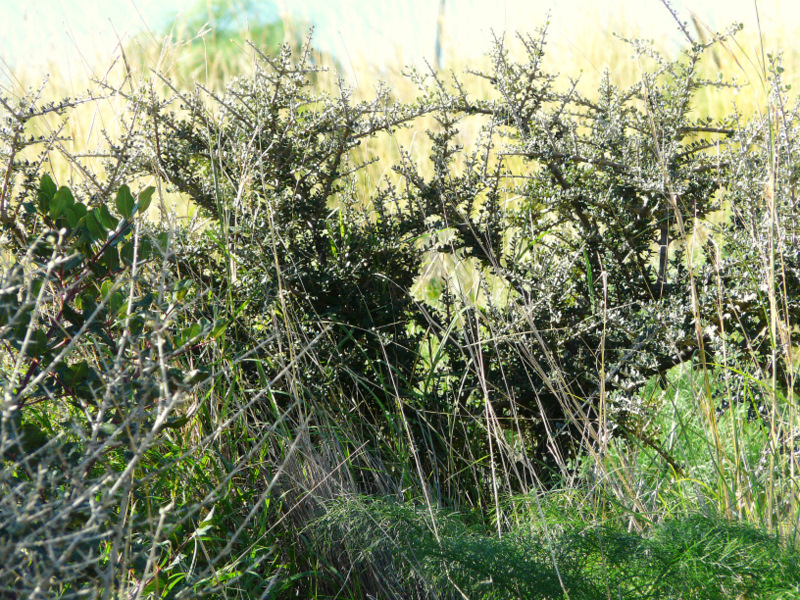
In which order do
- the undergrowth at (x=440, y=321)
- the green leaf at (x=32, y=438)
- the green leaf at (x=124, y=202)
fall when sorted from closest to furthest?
the green leaf at (x=32, y=438) → the green leaf at (x=124, y=202) → the undergrowth at (x=440, y=321)

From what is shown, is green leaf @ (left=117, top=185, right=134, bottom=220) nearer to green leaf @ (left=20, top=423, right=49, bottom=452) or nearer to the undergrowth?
the undergrowth

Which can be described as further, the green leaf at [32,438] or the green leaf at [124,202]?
the green leaf at [124,202]

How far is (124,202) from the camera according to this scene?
1.52m

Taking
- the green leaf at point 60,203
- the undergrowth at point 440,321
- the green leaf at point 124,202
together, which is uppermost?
the green leaf at point 60,203

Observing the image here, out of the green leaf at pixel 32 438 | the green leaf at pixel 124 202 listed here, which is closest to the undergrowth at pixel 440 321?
the green leaf at pixel 124 202

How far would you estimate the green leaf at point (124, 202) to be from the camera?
4.98 feet

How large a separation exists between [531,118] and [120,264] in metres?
1.38

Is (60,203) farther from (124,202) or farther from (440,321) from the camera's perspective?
(440,321)

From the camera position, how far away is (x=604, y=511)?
1.92m

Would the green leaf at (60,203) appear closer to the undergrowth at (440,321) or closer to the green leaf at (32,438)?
the undergrowth at (440,321)

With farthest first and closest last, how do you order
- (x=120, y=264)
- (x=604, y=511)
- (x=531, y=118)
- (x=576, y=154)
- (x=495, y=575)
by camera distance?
(x=531, y=118), (x=576, y=154), (x=604, y=511), (x=120, y=264), (x=495, y=575)

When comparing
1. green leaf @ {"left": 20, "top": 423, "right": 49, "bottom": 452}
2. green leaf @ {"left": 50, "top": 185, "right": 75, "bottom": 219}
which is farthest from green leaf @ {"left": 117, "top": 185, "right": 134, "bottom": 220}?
green leaf @ {"left": 20, "top": 423, "right": 49, "bottom": 452}

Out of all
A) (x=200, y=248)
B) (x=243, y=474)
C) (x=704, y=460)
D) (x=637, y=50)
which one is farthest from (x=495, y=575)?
(x=637, y=50)

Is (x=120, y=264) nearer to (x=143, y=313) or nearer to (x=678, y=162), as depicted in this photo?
(x=143, y=313)
